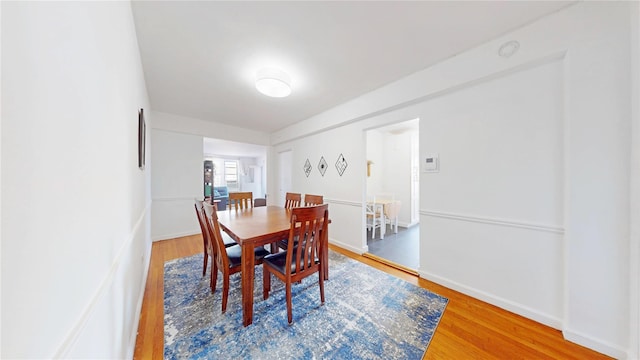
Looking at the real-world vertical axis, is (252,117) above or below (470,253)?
above

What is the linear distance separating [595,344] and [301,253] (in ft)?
7.40

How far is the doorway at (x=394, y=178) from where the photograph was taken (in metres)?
4.48

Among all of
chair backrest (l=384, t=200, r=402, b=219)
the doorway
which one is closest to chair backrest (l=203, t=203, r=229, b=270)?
the doorway

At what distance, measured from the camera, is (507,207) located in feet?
6.19

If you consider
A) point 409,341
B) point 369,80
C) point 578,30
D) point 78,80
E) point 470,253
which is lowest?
point 409,341

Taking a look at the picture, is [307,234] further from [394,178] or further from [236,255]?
[394,178]

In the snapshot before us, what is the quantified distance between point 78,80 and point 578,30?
117 inches

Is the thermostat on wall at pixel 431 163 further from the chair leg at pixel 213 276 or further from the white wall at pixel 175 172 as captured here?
the white wall at pixel 175 172

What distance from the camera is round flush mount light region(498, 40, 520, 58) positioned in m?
1.74

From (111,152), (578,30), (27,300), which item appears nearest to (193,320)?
(111,152)

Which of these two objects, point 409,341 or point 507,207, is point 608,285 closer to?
point 507,207

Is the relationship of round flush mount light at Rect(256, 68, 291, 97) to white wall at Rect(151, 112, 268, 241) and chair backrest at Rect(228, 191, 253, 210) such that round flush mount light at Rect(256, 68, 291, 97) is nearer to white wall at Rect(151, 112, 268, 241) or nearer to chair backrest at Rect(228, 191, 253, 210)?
chair backrest at Rect(228, 191, 253, 210)

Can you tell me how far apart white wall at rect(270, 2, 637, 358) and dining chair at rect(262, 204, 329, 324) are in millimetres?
1403

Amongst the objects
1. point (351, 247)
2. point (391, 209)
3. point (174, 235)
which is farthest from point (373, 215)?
point (174, 235)
